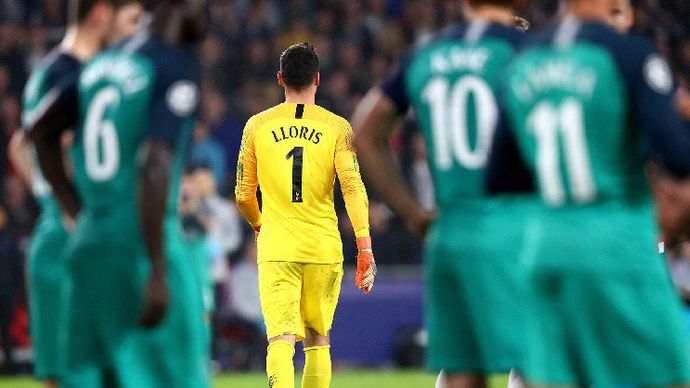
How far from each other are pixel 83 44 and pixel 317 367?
3277 millimetres

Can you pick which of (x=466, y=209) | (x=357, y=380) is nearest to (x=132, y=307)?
(x=466, y=209)

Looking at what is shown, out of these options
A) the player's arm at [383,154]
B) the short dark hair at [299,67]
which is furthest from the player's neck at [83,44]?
the short dark hair at [299,67]

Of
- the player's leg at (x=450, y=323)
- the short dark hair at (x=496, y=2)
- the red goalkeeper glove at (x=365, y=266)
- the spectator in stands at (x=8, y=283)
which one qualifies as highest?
the short dark hair at (x=496, y=2)

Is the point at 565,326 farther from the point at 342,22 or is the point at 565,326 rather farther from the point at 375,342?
the point at 342,22

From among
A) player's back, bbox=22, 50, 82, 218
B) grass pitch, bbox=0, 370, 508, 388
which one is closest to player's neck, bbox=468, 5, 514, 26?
player's back, bbox=22, 50, 82, 218

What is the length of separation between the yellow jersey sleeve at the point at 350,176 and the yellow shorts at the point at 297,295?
34cm

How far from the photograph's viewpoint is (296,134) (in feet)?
30.7

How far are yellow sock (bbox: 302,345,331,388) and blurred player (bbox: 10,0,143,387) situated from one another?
228 centimetres

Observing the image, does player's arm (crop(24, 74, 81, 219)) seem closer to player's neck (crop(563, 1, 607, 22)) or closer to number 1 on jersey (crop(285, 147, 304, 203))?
player's neck (crop(563, 1, 607, 22))

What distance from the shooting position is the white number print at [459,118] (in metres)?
5.90

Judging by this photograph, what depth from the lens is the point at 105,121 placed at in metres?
5.53

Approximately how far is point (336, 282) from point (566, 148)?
4.76m

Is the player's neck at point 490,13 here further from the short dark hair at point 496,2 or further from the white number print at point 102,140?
the white number print at point 102,140

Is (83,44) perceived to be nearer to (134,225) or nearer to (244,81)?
(134,225)
